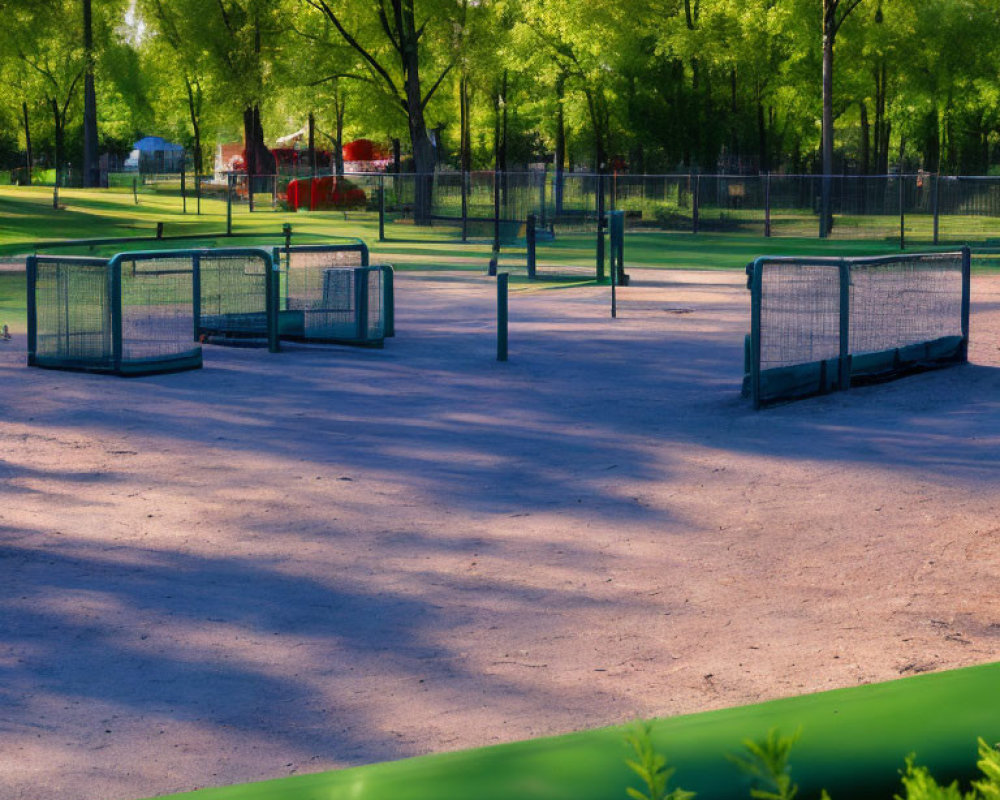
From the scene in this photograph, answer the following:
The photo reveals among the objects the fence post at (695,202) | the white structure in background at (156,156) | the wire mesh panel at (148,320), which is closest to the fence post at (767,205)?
the fence post at (695,202)

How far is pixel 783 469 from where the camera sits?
10.8 metres

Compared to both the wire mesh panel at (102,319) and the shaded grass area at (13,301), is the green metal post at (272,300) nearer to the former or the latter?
the wire mesh panel at (102,319)

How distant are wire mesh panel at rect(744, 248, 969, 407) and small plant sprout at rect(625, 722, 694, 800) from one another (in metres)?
11.2

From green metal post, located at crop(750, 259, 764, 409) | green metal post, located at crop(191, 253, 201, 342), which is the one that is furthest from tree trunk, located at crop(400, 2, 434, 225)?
green metal post, located at crop(750, 259, 764, 409)

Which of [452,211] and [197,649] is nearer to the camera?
[197,649]

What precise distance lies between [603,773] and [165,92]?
88941 mm

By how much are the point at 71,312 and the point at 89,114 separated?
5615 centimetres

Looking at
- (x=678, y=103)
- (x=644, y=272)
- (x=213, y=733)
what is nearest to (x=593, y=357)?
(x=213, y=733)

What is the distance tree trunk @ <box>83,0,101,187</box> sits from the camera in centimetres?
6619

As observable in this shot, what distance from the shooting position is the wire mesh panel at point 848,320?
528 inches

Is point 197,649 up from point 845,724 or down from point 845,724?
down

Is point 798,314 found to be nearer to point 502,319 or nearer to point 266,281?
point 502,319

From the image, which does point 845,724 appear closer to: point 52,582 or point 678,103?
point 52,582

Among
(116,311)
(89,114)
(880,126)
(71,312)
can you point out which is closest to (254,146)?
(89,114)
